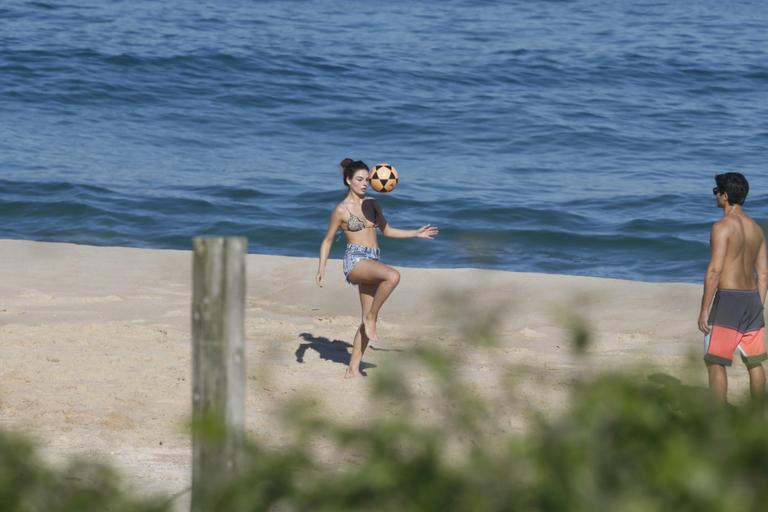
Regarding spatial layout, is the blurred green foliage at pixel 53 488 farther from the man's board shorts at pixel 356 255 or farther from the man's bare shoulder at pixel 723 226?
the man's board shorts at pixel 356 255

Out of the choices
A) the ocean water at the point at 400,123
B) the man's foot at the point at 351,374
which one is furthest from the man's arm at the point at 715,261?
the ocean water at the point at 400,123

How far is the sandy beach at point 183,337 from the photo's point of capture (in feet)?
24.7

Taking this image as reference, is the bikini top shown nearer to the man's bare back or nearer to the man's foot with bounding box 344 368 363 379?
the man's foot with bounding box 344 368 363 379

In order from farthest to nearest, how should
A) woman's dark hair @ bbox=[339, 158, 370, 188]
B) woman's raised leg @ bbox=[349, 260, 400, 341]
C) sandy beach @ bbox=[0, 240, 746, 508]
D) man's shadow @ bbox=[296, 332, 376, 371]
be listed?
1. man's shadow @ bbox=[296, 332, 376, 371]
2. woman's dark hair @ bbox=[339, 158, 370, 188]
3. woman's raised leg @ bbox=[349, 260, 400, 341]
4. sandy beach @ bbox=[0, 240, 746, 508]

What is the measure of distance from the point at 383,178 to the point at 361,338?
3.92ft

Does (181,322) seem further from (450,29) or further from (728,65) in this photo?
(450,29)

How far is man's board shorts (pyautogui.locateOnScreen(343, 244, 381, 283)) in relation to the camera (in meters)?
8.62

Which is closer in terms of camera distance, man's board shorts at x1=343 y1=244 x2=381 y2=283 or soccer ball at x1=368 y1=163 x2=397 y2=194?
man's board shorts at x1=343 y1=244 x2=381 y2=283

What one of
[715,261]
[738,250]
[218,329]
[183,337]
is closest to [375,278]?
[183,337]

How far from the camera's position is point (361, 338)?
8.84m

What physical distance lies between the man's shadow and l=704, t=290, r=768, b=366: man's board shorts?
9.85 ft

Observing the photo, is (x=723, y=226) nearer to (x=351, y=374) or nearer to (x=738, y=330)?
(x=738, y=330)

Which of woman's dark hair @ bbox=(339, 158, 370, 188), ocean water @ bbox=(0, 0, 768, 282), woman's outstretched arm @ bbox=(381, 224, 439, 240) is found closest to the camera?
woman's dark hair @ bbox=(339, 158, 370, 188)

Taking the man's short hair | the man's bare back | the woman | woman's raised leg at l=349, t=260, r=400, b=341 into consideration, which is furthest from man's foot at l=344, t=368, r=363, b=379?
the man's short hair
